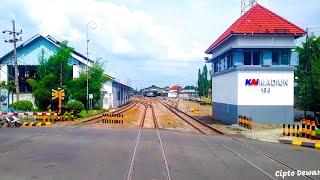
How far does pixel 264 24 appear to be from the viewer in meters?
25.3

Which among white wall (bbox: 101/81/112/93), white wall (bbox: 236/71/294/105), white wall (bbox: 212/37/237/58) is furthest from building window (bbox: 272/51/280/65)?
white wall (bbox: 101/81/112/93)

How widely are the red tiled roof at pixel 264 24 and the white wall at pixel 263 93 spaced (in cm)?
276

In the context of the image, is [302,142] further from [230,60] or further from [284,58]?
[230,60]

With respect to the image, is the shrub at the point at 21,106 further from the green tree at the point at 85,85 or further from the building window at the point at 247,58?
the building window at the point at 247,58

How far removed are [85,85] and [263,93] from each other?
24908mm

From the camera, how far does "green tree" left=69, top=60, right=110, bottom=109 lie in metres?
43.1

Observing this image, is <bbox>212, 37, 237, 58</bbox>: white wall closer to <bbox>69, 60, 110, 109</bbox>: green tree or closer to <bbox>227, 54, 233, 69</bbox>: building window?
<bbox>227, 54, 233, 69</bbox>: building window

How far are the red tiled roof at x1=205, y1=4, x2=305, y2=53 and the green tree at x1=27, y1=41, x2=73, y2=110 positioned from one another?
2298cm

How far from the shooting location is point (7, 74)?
4453 centimetres

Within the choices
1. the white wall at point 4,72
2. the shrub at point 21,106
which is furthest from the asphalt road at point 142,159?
the white wall at point 4,72

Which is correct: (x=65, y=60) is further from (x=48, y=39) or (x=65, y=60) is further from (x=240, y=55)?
(x=240, y=55)

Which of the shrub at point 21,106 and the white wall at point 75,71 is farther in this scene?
the white wall at point 75,71

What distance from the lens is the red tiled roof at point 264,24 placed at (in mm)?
24328


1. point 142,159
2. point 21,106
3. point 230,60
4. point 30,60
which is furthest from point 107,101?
point 142,159
